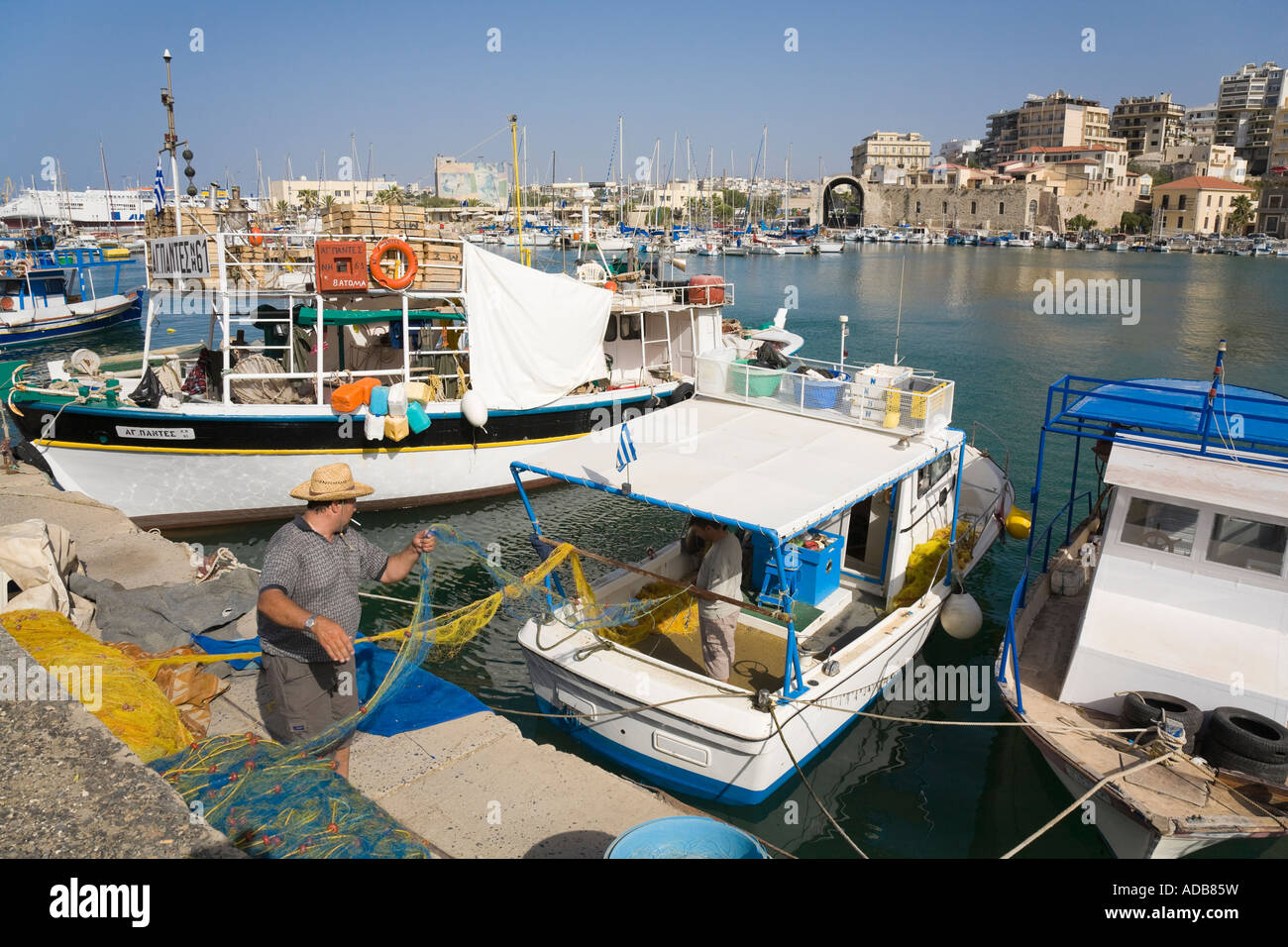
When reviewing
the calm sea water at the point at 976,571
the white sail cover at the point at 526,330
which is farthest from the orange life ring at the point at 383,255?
the calm sea water at the point at 976,571

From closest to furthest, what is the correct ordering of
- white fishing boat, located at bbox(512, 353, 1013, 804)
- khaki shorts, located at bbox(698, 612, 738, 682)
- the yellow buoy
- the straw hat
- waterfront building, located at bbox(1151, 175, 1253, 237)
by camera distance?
1. the straw hat
2. white fishing boat, located at bbox(512, 353, 1013, 804)
3. khaki shorts, located at bbox(698, 612, 738, 682)
4. the yellow buoy
5. waterfront building, located at bbox(1151, 175, 1253, 237)

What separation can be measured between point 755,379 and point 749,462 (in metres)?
2.41

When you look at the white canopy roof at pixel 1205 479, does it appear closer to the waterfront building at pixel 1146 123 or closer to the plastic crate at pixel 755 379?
the plastic crate at pixel 755 379

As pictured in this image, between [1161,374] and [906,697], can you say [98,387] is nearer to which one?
[906,697]

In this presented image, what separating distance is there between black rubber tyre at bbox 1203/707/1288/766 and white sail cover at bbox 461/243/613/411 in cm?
1187

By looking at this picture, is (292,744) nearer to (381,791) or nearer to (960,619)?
(381,791)

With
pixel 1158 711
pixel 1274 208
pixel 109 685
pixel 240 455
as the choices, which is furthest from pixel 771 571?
pixel 1274 208

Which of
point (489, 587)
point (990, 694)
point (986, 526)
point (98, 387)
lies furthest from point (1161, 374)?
point (98, 387)

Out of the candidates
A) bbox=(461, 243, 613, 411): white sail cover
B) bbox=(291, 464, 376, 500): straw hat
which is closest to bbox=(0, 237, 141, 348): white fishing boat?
bbox=(461, 243, 613, 411): white sail cover

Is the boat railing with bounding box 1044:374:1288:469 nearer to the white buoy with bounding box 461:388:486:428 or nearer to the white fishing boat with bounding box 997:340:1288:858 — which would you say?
the white fishing boat with bounding box 997:340:1288:858

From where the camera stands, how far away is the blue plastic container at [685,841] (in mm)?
3961

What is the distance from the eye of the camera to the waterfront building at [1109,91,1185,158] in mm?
155750

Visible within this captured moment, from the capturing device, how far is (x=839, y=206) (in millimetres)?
151250

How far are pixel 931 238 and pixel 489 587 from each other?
12382 centimetres
